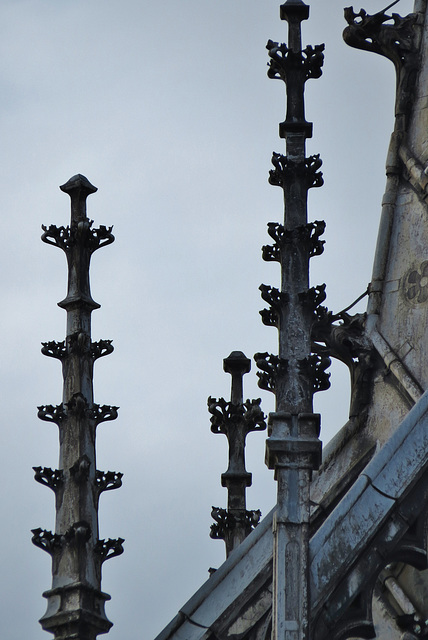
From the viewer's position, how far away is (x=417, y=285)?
23.6m

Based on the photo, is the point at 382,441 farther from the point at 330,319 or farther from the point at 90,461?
the point at 90,461

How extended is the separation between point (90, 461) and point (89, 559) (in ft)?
3.46

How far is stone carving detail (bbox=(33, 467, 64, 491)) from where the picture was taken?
1950cm

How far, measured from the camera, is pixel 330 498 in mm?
22656

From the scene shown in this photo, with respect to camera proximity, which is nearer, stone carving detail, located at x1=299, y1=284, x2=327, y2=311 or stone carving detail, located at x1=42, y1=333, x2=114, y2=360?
stone carving detail, located at x1=299, y1=284, x2=327, y2=311

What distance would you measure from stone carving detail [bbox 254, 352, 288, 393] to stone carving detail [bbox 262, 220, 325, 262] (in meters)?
1.18

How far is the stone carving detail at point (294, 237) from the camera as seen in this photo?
1955 cm

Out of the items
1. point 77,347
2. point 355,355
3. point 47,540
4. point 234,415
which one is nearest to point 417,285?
point 355,355

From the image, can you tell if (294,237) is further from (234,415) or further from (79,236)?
(234,415)

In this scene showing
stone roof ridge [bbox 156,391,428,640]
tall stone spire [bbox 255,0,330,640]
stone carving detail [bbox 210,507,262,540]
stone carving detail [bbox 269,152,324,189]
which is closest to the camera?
tall stone spire [bbox 255,0,330,640]

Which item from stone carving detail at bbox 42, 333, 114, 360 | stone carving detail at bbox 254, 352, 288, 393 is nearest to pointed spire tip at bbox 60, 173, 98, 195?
stone carving detail at bbox 42, 333, 114, 360

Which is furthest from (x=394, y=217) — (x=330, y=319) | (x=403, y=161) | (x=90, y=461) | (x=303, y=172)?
(x=90, y=461)

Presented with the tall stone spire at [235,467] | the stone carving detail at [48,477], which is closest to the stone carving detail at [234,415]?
the tall stone spire at [235,467]

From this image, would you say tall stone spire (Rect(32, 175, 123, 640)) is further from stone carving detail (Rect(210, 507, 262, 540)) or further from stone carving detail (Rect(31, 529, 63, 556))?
stone carving detail (Rect(210, 507, 262, 540))
